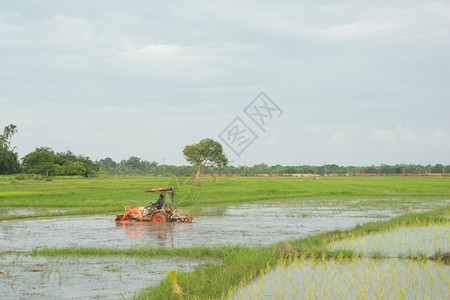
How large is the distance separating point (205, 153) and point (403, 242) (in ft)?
126

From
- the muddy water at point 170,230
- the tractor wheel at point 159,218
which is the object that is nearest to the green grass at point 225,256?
the muddy water at point 170,230

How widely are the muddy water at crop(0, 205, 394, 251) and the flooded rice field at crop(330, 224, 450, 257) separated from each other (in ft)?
6.77

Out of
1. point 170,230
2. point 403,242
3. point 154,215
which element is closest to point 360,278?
point 403,242

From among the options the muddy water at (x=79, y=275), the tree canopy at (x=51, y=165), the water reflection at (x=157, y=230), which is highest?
the tree canopy at (x=51, y=165)

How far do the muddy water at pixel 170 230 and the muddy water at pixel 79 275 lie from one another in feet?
5.56

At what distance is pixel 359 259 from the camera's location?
8812mm

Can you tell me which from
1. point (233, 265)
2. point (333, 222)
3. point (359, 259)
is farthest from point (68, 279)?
point (333, 222)

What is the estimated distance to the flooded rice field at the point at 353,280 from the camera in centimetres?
637

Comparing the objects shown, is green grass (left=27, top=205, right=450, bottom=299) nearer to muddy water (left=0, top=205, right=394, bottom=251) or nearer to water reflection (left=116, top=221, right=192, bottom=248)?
muddy water (left=0, top=205, right=394, bottom=251)

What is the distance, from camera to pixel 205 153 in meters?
48.6

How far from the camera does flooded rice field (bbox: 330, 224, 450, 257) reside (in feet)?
31.2

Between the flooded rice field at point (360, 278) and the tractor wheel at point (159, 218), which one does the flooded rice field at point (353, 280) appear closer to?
the flooded rice field at point (360, 278)

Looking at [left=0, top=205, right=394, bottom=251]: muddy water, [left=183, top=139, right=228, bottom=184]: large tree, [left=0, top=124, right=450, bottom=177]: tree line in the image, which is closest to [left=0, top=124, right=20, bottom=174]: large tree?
[left=0, top=124, right=450, bottom=177]: tree line

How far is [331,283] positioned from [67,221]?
11.8 m
